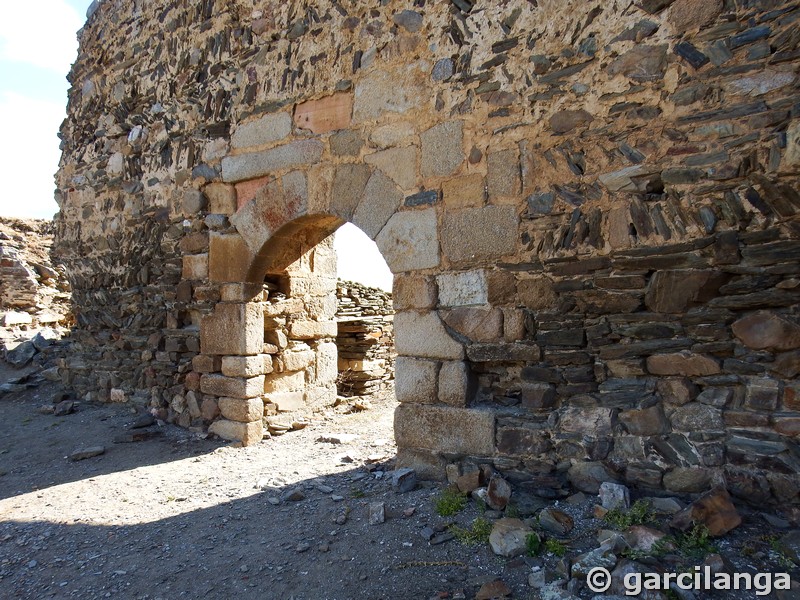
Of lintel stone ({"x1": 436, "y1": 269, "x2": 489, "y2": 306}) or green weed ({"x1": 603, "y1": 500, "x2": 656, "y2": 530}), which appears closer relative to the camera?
green weed ({"x1": 603, "y1": 500, "x2": 656, "y2": 530})

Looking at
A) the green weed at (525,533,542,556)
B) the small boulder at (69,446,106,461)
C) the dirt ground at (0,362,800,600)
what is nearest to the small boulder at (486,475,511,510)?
the dirt ground at (0,362,800,600)

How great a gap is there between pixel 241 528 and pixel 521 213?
237 centimetres

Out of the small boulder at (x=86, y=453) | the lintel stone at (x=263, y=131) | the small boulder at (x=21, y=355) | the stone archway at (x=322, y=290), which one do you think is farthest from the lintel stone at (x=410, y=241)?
the small boulder at (x=21, y=355)

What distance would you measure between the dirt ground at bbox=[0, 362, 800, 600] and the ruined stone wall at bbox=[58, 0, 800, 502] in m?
0.40


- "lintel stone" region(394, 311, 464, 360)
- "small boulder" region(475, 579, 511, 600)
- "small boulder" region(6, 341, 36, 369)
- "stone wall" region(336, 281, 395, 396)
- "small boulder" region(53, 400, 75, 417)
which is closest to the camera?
"small boulder" region(475, 579, 511, 600)

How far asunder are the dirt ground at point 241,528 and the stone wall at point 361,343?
5.68ft

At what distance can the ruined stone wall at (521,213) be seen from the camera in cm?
254

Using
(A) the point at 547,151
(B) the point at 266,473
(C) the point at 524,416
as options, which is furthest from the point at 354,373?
(A) the point at 547,151

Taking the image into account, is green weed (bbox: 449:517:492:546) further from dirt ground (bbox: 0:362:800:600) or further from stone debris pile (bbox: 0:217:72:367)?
stone debris pile (bbox: 0:217:72:367)

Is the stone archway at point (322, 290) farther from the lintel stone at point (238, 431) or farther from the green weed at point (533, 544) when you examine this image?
the green weed at point (533, 544)

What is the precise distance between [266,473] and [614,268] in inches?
107

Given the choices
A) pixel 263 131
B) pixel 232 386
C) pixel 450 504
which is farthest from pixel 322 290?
pixel 450 504

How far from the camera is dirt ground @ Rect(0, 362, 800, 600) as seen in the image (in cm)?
242

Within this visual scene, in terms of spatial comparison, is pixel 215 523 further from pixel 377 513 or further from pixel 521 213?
pixel 521 213
